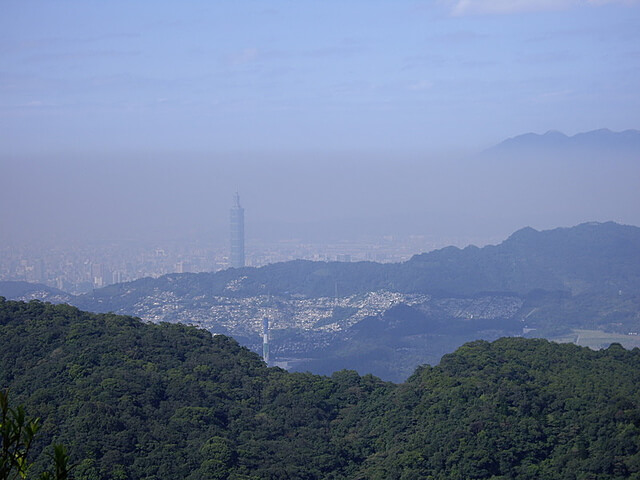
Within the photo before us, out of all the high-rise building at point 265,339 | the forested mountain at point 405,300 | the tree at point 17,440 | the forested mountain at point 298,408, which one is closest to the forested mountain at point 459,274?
the forested mountain at point 405,300

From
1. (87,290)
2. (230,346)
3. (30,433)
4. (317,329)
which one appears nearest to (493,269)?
(317,329)

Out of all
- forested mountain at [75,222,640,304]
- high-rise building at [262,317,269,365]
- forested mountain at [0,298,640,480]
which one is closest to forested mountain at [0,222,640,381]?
forested mountain at [75,222,640,304]

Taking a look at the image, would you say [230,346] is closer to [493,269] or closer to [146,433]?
[146,433]

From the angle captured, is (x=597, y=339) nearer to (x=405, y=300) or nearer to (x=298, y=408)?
(x=405, y=300)

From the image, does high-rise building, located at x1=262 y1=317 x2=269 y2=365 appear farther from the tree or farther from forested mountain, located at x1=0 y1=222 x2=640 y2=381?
the tree

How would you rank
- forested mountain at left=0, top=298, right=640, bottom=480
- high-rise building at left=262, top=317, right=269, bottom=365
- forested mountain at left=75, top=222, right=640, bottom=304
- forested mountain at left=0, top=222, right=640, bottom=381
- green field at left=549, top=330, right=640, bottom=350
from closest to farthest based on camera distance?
forested mountain at left=0, top=298, right=640, bottom=480
high-rise building at left=262, top=317, right=269, bottom=365
green field at left=549, top=330, right=640, bottom=350
forested mountain at left=0, top=222, right=640, bottom=381
forested mountain at left=75, top=222, right=640, bottom=304

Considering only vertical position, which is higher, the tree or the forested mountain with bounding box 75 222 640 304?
the tree

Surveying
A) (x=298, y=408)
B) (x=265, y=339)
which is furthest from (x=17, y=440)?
(x=265, y=339)
